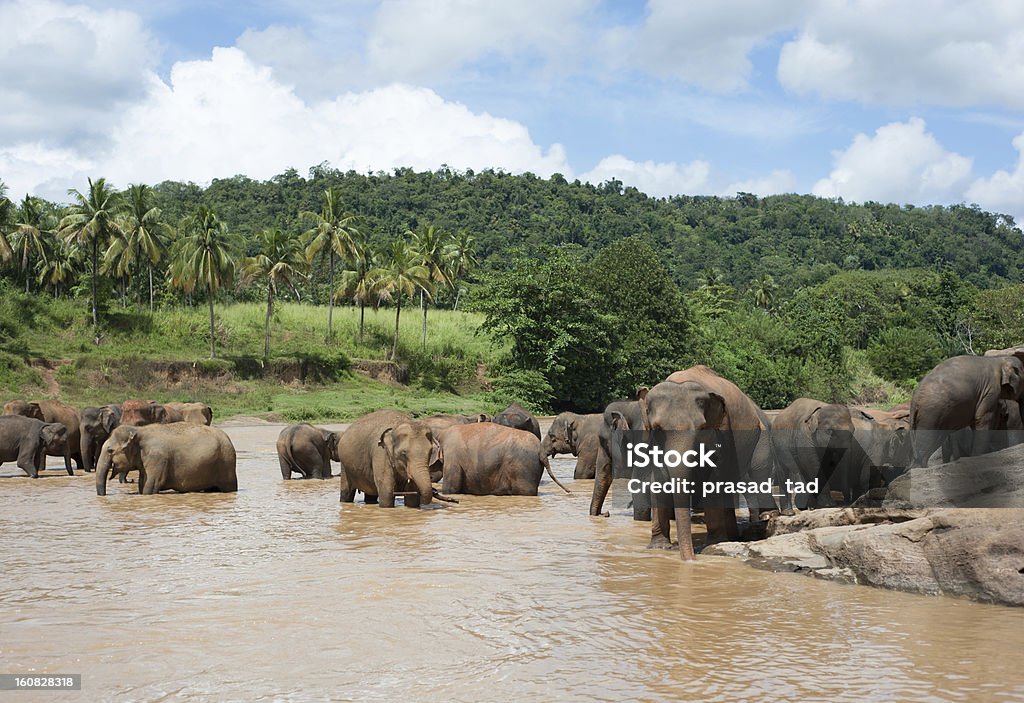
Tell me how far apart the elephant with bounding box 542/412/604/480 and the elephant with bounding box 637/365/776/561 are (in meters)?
8.13

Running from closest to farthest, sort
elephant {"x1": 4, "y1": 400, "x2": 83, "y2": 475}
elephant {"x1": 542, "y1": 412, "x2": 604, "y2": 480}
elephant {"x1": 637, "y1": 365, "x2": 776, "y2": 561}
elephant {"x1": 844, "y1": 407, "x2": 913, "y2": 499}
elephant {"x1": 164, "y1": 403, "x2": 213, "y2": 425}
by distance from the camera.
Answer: elephant {"x1": 637, "y1": 365, "x2": 776, "y2": 561} < elephant {"x1": 844, "y1": 407, "x2": 913, "y2": 499} < elephant {"x1": 542, "y1": 412, "x2": 604, "y2": 480} < elephant {"x1": 4, "y1": 400, "x2": 83, "y2": 475} < elephant {"x1": 164, "y1": 403, "x2": 213, "y2": 425}

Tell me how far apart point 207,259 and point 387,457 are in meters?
43.3

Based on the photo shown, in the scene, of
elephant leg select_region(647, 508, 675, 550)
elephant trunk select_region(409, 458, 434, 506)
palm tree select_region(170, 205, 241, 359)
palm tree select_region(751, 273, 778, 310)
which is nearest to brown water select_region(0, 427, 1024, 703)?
elephant leg select_region(647, 508, 675, 550)

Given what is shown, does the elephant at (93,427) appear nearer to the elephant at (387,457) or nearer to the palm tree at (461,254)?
the elephant at (387,457)

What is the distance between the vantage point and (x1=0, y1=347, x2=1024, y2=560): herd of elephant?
412 inches

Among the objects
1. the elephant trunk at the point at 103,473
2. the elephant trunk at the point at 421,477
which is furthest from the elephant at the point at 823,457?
the elephant trunk at the point at 103,473

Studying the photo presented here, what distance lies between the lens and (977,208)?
166m

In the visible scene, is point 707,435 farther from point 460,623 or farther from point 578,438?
point 578,438

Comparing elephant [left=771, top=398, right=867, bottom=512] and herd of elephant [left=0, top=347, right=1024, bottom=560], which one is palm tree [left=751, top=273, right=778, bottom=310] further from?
elephant [left=771, top=398, right=867, bottom=512]

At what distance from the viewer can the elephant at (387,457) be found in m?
13.9

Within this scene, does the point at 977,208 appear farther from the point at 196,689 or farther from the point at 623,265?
the point at 196,689

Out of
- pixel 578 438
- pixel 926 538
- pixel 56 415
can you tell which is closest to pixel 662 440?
pixel 926 538

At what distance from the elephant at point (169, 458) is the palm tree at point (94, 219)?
4217 centimetres

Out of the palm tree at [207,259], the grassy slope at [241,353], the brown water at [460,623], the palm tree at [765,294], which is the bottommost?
the brown water at [460,623]
